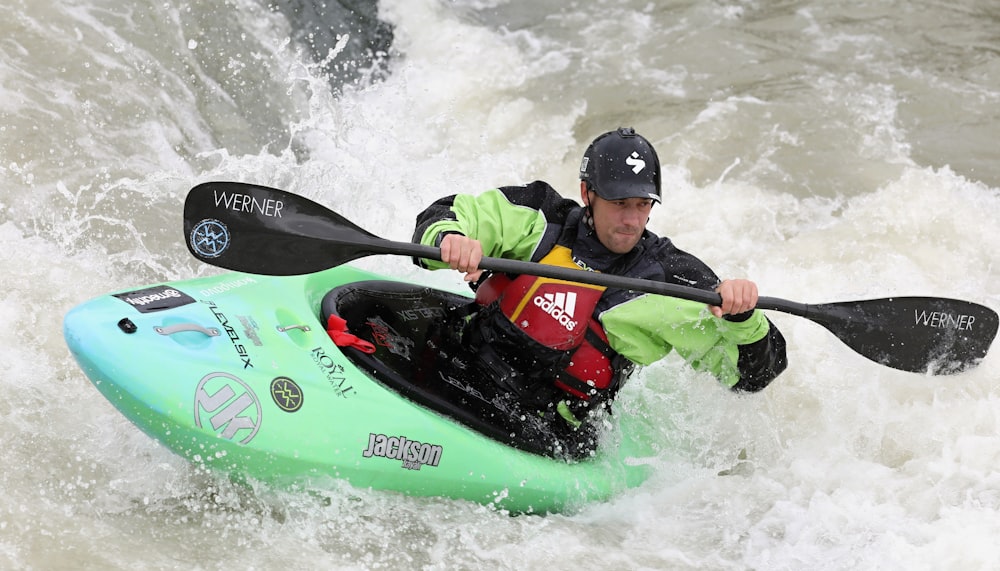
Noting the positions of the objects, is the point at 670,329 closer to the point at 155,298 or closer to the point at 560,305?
the point at 560,305

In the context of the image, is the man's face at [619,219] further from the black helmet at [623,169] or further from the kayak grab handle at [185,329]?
the kayak grab handle at [185,329]

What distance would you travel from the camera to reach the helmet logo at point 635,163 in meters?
3.36

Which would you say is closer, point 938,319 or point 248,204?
point 248,204

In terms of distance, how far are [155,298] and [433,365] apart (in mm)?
981

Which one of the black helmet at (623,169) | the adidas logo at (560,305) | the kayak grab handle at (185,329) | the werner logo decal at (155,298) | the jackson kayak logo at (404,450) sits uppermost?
the black helmet at (623,169)

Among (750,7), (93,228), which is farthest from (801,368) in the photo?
(750,7)

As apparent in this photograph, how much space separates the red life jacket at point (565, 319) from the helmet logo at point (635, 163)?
0.40 metres

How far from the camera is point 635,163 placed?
132 inches

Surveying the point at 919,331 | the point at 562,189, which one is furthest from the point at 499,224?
the point at 562,189

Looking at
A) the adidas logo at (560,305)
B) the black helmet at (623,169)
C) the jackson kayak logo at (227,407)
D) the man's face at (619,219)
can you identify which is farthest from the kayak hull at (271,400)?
the black helmet at (623,169)

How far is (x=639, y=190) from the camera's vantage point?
3342 mm

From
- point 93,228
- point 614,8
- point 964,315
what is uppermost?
point 614,8

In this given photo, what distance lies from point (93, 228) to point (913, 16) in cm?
618

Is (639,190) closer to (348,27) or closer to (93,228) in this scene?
(93,228)
